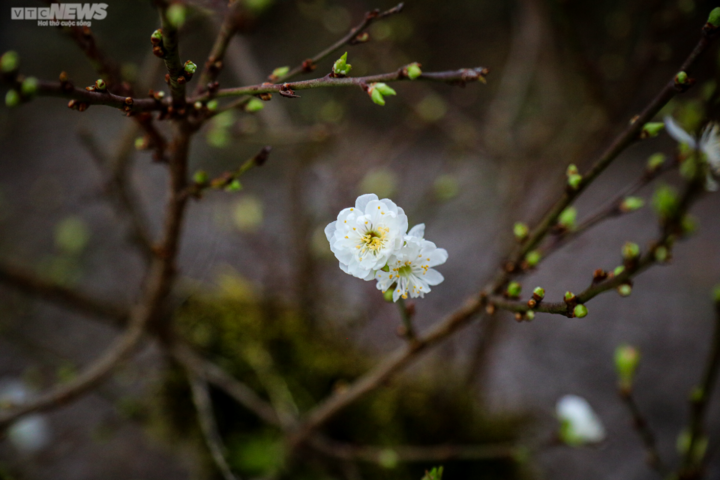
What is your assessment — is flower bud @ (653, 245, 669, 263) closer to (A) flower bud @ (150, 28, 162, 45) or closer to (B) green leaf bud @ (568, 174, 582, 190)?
(B) green leaf bud @ (568, 174, 582, 190)

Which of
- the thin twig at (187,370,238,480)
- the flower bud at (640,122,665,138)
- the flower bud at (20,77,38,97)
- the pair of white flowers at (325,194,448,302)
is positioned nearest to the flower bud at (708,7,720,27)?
the flower bud at (640,122,665,138)

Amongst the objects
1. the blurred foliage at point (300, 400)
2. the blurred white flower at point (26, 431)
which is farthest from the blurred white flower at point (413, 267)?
the blurred white flower at point (26, 431)

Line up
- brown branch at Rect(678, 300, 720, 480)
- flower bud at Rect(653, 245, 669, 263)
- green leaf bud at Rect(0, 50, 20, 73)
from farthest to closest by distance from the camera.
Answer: brown branch at Rect(678, 300, 720, 480)
flower bud at Rect(653, 245, 669, 263)
green leaf bud at Rect(0, 50, 20, 73)

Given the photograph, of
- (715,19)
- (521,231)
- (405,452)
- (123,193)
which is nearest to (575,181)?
(521,231)

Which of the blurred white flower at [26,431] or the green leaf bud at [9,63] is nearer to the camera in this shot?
the green leaf bud at [9,63]

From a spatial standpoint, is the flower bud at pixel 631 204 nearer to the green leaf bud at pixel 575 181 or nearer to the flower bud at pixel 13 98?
the green leaf bud at pixel 575 181

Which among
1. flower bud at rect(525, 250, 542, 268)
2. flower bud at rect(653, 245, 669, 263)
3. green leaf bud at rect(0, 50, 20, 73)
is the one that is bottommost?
flower bud at rect(653, 245, 669, 263)

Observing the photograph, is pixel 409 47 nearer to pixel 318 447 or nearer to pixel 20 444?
pixel 318 447

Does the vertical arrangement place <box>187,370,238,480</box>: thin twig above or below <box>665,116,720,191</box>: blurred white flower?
below
